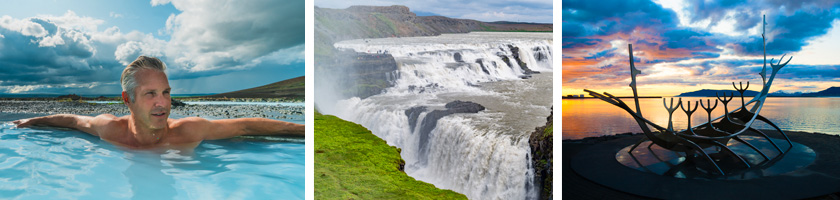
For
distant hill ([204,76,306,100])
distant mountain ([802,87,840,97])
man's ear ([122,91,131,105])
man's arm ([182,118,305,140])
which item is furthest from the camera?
distant mountain ([802,87,840,97])

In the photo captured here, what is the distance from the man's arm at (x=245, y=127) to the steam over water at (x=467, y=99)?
1.48ft

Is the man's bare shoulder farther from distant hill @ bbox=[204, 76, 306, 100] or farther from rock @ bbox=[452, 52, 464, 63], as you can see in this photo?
rock @ bbox=[452, 52, 464, 63]

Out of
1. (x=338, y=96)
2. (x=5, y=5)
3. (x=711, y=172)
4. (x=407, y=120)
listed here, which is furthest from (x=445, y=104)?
(x=5, y=5)

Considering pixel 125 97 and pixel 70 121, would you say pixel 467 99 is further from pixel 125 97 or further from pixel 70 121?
pixel 70 121

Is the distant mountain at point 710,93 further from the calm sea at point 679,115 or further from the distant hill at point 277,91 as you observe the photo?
the distant hill at point 277,91

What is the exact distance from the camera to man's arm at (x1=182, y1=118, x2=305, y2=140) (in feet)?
11.7

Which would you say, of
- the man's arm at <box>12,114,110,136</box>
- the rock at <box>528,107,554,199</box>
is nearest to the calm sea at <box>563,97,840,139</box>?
the rock at <box>528,107,554,199</box>

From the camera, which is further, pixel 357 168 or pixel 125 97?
pixel 357 168

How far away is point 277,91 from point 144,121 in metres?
0.92

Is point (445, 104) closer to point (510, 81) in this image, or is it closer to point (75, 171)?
point (510, 81)

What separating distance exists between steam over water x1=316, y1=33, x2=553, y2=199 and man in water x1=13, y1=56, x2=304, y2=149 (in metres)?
1.10

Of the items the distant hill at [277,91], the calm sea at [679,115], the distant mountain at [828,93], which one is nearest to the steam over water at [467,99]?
the distant hill at [277,91]

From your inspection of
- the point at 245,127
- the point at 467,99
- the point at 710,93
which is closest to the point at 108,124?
the point at 245,127

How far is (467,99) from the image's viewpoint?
4027mm
